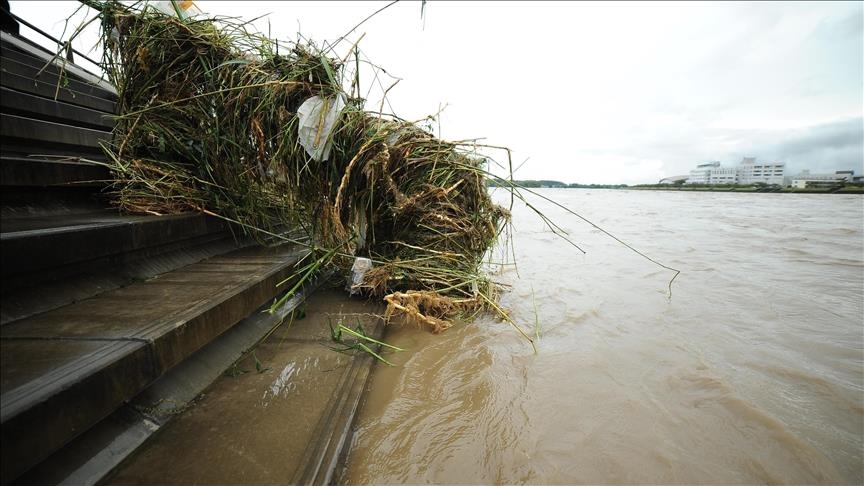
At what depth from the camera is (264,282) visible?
1925 millimetres

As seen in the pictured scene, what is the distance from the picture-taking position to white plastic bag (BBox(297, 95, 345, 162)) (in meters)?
2.19

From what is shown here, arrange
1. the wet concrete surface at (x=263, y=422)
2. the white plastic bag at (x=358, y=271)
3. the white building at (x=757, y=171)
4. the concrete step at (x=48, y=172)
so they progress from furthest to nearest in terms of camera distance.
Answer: the white building at (x=757, y=171)
the white plastic bag at (x=358, y=271)
the concrete step at (x=48, y=172)
the wet concrete surface at (x=263, y=422)

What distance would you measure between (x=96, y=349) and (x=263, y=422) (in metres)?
0.59

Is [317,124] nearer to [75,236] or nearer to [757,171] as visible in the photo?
[75,236]

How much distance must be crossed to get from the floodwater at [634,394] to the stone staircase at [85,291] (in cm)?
81

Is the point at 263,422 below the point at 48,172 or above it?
below

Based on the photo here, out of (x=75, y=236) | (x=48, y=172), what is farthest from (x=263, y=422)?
(x=48, y=172)

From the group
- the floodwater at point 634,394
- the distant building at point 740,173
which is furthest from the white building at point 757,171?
the floodwater at point 634,394

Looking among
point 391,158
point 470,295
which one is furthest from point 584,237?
point 391,158

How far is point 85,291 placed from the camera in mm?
1481

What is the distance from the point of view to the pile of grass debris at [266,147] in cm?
219

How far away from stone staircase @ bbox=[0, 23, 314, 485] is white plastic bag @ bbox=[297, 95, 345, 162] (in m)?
0.84

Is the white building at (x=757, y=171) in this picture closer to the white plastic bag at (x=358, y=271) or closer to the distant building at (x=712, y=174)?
the distant building at (x=712, y=174)

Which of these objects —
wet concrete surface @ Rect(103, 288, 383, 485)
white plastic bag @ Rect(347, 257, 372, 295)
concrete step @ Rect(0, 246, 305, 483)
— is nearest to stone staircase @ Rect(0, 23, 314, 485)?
concrete step @ Rect(0, 246, 305, 483)
